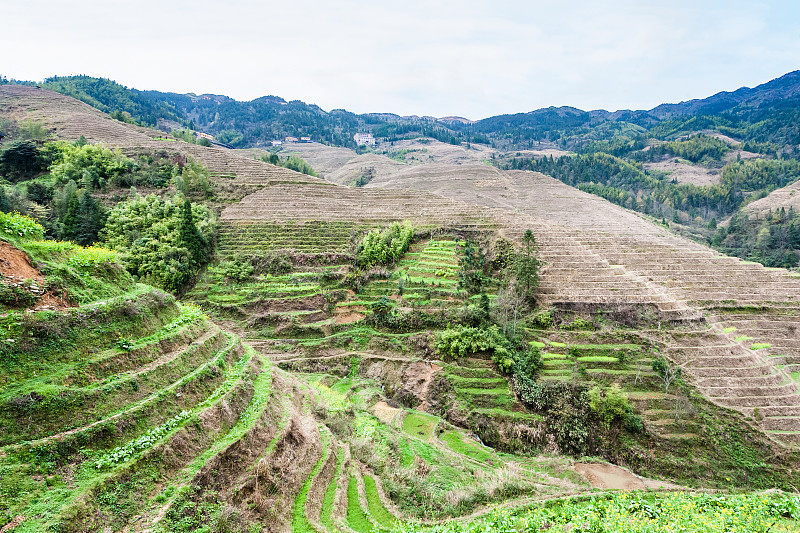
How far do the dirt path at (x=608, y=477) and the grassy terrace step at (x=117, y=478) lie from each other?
1912 cm

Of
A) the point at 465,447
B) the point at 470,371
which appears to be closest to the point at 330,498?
the point at 465,447

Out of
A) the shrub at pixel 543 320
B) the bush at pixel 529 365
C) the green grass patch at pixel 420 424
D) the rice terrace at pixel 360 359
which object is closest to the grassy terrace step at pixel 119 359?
the rice terrace at pixel 360 359

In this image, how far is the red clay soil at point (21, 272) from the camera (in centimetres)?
1117

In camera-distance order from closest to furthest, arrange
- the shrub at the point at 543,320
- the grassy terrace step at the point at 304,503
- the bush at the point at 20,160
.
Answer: the grassy terrace step at the point at 304,503, the shrub at the point at 543,320, the bush at the point at 20,160

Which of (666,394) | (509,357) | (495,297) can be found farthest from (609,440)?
(495,297)

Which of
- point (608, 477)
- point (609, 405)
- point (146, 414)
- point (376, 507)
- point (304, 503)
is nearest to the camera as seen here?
point (146, 414)

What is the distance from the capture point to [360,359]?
A: 2939 centimetres

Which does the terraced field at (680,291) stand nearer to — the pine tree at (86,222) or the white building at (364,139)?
the pine tree at (86,222)

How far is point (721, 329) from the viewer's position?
28750mm

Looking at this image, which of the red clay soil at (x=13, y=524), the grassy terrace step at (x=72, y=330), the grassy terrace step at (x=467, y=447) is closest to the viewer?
the red clay soil at (x=13, y=524)

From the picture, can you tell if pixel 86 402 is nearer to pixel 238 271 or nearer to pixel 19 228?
pixel 19 228

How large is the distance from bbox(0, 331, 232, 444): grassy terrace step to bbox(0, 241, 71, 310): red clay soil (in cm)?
315

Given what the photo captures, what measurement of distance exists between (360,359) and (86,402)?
2016cm

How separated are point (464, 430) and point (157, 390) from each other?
17636mm
